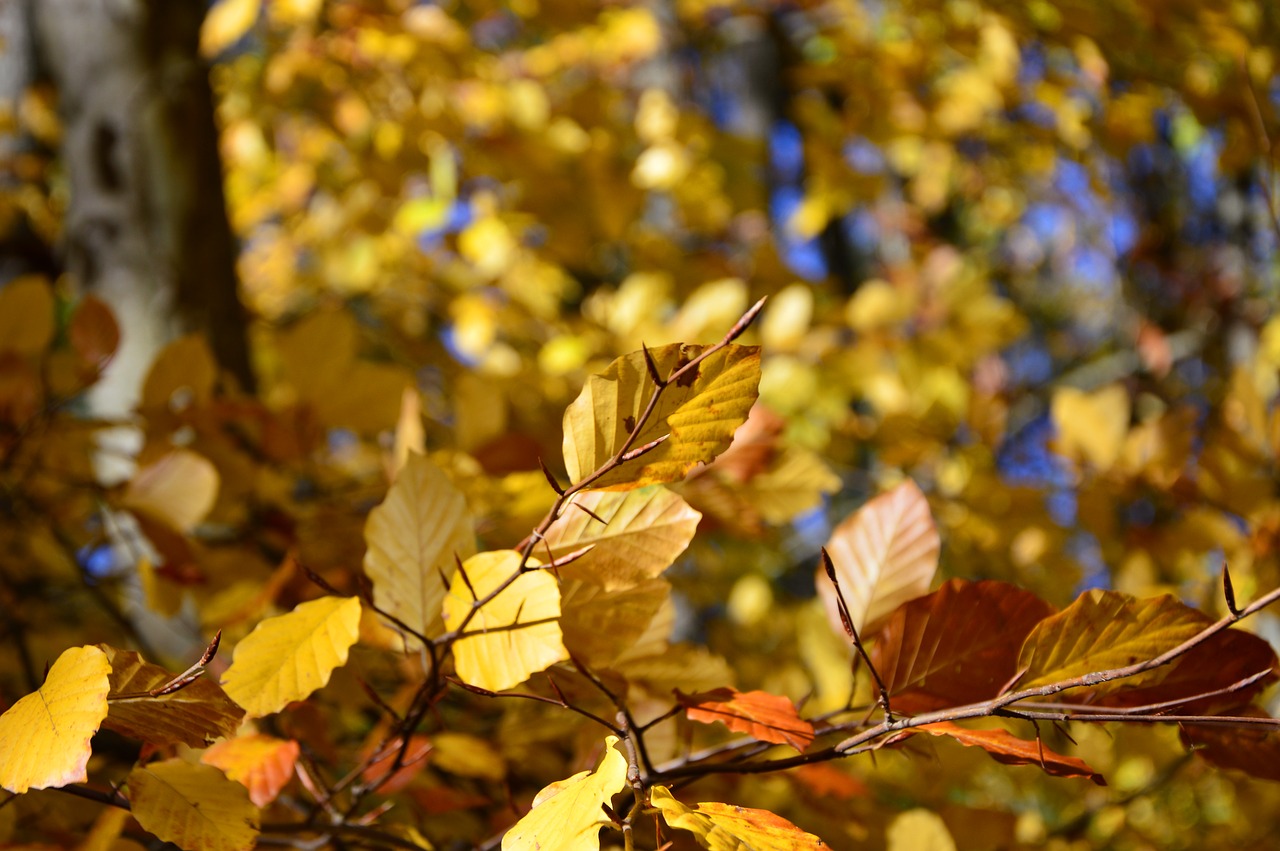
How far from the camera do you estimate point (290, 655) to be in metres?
0.38

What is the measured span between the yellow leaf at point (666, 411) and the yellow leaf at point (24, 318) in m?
0.62

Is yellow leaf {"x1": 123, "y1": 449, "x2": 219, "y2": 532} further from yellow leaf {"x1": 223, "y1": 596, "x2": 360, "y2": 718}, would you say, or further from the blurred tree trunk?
the blurred tree trunk

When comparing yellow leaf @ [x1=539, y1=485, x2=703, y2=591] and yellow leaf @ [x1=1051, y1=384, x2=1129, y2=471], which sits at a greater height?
yellow leaf @ [x1=539, y1=485, x2=703, y2=591]

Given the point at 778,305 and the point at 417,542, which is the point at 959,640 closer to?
the point at 417,542

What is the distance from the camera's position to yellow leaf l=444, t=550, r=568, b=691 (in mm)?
356

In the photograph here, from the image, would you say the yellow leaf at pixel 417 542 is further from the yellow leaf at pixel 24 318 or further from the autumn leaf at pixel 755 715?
the yellow leaf at pixel 24 318

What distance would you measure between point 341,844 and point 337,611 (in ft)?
0.68

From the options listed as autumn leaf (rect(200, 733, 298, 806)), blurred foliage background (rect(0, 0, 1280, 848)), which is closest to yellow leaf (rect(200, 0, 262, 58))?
blurred foliage background (rect(0, 0, 1280, 848))

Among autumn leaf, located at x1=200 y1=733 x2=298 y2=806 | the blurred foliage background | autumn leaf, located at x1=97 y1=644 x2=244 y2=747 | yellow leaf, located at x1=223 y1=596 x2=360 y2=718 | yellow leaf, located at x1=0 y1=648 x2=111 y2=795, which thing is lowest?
the blurred foliage background

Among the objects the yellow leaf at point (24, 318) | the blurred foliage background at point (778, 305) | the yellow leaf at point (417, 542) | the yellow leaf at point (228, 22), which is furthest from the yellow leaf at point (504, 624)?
the yellow leaf at point (228, 22)

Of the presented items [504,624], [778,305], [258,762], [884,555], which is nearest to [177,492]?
[258,762]

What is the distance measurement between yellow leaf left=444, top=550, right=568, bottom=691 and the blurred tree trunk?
792 millimetres

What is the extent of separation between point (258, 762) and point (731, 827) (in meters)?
0.27

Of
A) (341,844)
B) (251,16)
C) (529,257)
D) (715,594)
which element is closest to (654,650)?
(341,844)
